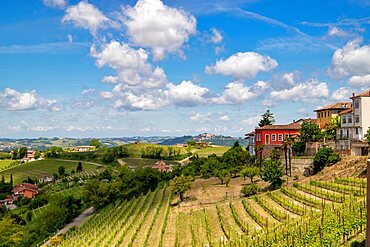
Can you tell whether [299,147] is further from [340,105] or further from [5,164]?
[5,164]

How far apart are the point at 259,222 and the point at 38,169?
399ft

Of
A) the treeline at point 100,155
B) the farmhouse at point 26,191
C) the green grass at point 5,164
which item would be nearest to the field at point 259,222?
the farmhouse at point 26,191

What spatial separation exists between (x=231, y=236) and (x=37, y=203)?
67068 mm

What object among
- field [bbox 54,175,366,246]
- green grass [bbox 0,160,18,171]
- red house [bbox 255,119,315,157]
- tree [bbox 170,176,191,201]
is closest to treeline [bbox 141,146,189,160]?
green grass [bbox 0,160,18,171]

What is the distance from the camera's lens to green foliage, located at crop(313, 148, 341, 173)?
4584 cm

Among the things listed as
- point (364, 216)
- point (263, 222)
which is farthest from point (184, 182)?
point (364, 216)

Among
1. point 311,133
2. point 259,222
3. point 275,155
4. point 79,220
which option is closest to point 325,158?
point 311,133

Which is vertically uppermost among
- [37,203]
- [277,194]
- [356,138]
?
[356,138]

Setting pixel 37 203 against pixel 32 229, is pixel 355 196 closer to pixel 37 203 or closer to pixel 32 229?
pixel 32 229

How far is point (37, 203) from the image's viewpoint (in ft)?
284

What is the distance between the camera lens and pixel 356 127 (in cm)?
5162

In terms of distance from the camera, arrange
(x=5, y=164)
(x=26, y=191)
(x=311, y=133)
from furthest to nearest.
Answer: (x=5, y=164) < (x=26, y=191) < (x=311, y=133)

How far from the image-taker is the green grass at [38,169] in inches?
5098

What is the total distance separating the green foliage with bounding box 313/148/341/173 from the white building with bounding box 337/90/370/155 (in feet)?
6.66
